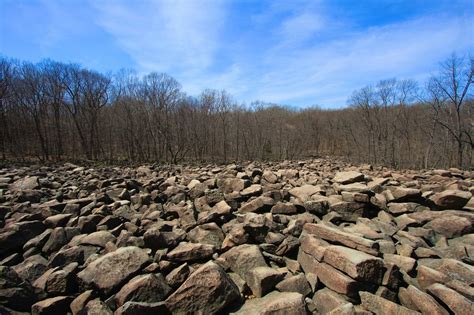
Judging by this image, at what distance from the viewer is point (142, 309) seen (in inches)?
133

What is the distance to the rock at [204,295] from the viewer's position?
346cm

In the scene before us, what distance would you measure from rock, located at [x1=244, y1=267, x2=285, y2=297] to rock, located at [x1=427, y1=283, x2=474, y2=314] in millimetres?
1745

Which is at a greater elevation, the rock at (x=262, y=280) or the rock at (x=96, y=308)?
the rock at (x=262, y=280)

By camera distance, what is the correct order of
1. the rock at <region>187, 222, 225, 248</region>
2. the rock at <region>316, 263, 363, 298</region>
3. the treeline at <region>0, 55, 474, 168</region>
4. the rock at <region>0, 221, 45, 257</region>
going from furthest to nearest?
1. the treeline at <region>0, 55, 474, 168</region>
2. the rock at <region>0, 221, 45, 257</region>
3. the rock at <region>187, 222, 225, 248</region>
4. the rock at <region>316, 263, 363, 298</region>

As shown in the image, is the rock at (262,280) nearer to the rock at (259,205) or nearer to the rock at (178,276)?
the rock at (178,276)

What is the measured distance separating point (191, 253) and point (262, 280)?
4.24 ft

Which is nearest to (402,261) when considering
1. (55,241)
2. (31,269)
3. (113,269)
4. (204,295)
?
(204,295)

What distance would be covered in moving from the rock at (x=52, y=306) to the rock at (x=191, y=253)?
1.39 meters

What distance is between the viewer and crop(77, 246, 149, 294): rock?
12.9 feet

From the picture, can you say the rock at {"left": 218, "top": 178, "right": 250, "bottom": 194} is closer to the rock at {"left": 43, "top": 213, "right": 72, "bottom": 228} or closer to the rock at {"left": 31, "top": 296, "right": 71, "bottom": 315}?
the rock at {"left": 43, "top": 213, "right": 72, "bottom": 228}

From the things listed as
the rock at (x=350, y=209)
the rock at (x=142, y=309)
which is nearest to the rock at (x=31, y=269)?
the rock at (x=142, y=309)

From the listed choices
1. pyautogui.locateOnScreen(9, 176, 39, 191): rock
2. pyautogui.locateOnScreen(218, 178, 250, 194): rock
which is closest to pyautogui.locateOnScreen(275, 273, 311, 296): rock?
pyautogui.locateOnScreen(218, 178, 250, 194): rock

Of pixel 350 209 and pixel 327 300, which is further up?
pixel 350 209

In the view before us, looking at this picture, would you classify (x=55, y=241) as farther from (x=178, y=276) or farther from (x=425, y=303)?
(x=425, y=303)
